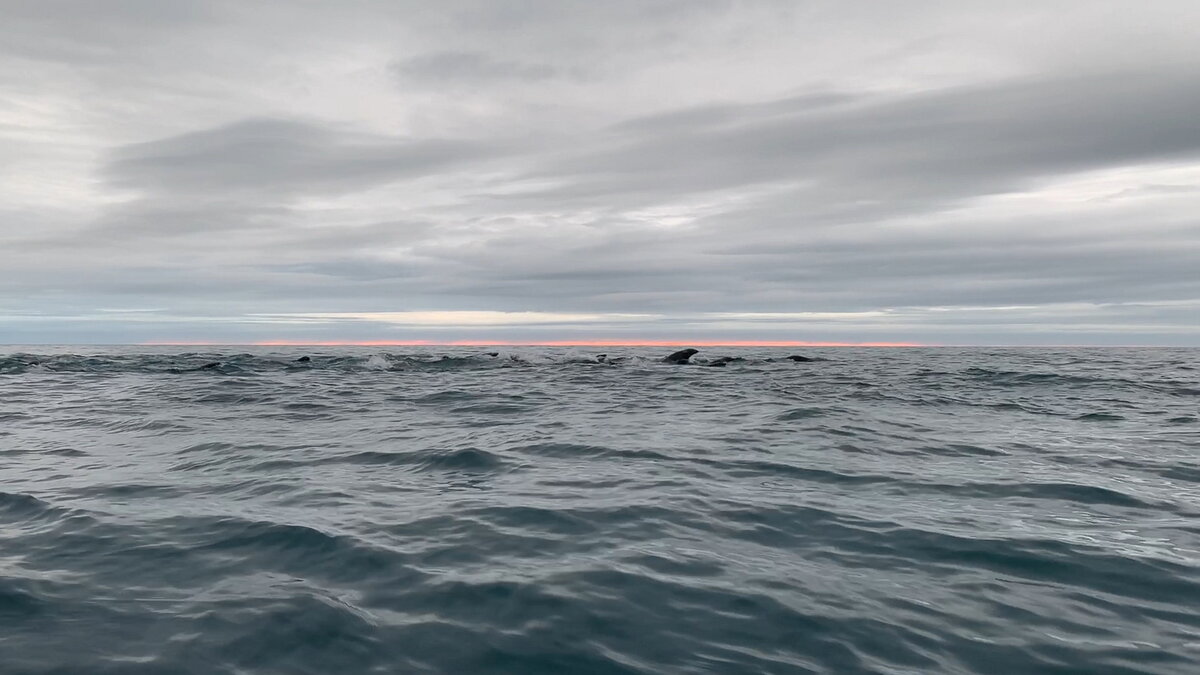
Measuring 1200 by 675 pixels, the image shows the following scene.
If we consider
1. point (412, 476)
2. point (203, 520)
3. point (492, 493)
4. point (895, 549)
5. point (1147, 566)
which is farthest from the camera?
point (412, 476)

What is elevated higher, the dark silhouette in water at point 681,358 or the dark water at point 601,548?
the dark silhouette in water at point 681,358

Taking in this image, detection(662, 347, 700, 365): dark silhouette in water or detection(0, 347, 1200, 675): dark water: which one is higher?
detection(662, 347, 700, 365): dark silhouette in water

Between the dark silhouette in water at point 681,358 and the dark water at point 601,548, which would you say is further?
the dark silhouette in water at point 681,358

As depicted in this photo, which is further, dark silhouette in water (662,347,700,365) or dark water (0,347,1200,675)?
dark silhouette in water (662,347,700,365)

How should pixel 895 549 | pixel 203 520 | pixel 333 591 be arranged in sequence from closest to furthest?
pixel 333 591
pixel 895 549
pixel 203 520

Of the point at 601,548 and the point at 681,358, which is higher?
the point at 681,358

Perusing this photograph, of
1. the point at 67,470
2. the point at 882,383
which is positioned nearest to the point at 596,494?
the point at 67,470

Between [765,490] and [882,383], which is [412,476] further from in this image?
[882,383]

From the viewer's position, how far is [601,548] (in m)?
8.04

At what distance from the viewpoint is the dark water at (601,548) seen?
5559 millimetres

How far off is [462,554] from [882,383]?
27.4 m

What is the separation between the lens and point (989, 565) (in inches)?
291

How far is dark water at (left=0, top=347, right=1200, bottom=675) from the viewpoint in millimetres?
5559

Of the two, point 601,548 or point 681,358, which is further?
point 681,358
